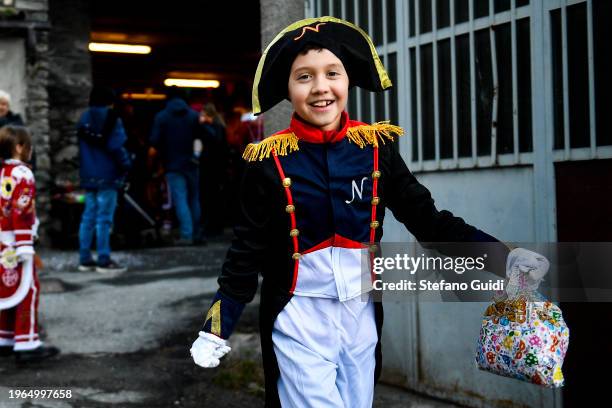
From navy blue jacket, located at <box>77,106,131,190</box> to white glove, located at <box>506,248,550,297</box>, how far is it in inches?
258

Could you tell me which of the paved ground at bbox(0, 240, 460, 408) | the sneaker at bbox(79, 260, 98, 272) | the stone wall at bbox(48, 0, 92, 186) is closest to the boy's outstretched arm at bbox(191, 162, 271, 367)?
the paved ground at bbox(0, 240, 460, 408)

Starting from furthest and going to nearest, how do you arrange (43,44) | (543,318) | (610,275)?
(43,44)
(610,275)
(543,318)

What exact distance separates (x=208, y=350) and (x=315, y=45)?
1.02 meters

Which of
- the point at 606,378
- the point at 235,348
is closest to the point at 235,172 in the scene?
the point at 235,348

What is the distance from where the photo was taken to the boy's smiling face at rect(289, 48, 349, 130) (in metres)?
2.74

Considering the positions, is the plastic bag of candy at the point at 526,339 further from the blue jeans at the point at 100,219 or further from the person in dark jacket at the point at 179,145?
the person in dark jacket at the point at 179,145

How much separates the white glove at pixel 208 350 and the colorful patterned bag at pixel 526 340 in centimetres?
86

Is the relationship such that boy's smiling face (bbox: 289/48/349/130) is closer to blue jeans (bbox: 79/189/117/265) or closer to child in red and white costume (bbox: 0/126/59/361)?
child in red and white costume (bbox: 0/126/59/361)

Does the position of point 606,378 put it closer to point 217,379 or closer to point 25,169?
point 217,379

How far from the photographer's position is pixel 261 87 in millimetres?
2852

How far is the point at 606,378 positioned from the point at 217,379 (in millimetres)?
2521

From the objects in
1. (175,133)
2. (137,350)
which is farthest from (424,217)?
(175,133)

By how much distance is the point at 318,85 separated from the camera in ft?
8.96

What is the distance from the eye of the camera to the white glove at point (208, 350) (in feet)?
8.79
